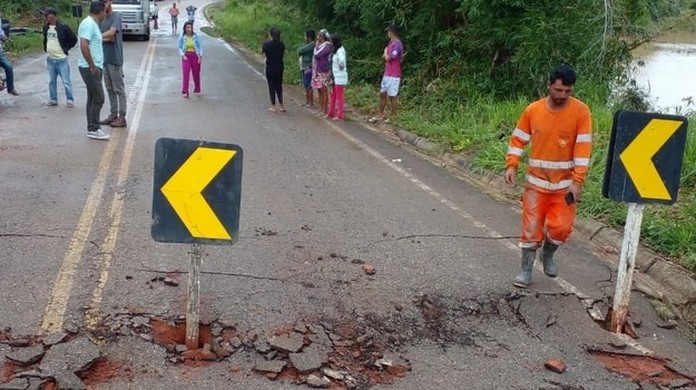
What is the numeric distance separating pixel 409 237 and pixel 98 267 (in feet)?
8.90

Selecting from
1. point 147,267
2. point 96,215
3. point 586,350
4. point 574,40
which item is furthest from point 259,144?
point 586,350

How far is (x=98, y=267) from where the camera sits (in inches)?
203

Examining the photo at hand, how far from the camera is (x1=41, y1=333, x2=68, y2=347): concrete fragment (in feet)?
12.9

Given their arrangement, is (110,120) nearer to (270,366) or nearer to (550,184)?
(550,184)

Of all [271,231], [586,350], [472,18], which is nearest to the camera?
[586,350]

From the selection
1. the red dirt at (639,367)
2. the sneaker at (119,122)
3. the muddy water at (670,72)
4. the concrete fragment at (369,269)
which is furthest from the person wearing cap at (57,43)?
the muddy water at (670,72)

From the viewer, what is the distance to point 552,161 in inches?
205

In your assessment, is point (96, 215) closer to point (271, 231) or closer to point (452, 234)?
point (271, 231)

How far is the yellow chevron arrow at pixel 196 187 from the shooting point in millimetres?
3721

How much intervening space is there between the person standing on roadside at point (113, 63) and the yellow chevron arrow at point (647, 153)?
7816 mm

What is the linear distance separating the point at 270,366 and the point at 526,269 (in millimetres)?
2354

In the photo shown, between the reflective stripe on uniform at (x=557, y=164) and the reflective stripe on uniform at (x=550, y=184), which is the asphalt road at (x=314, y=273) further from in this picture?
the reflective stripe on uniform at (x=557, y=164)

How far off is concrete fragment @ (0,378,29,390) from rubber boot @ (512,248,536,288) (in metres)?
3.46

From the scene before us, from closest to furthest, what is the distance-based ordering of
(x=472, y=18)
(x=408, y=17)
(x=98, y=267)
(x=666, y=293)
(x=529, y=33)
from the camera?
1. (x=98, y=267)
2. (x=666, y=293)
3. (x=529, y=33)
4. (x=472, y=18)
5. (x=408, y=17)
